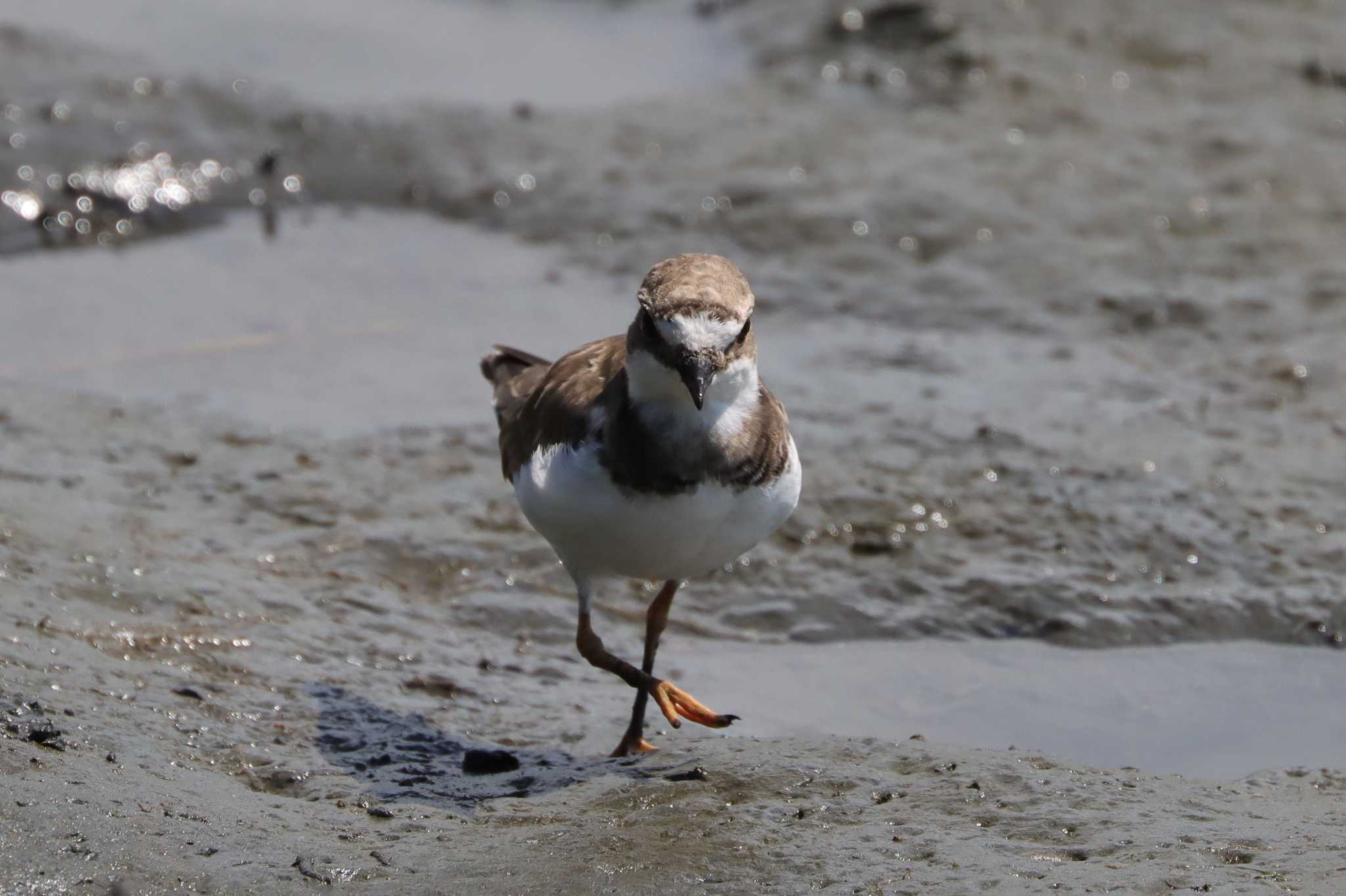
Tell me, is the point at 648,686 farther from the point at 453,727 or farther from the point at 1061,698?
the point at 1061,698

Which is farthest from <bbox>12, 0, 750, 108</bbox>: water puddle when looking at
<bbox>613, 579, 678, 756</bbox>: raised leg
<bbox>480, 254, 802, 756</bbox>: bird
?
<bbox>480, 254, 802, 756</bbox>: bird

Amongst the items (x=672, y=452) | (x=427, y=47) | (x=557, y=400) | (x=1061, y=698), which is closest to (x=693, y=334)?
(x=672, y=452)

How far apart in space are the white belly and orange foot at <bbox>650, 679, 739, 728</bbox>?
0.38m

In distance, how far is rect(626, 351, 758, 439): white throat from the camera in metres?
4.60

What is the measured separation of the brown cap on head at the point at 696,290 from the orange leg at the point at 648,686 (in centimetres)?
119

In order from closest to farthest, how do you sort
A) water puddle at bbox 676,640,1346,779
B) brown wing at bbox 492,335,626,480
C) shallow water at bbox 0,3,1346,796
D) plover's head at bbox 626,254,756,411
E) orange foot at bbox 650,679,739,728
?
1. plover's head at bbox 626,254,756,411
2. brown wing at bbox 492,335,626,480
3. orange foot at bbox 650,679,739,728
4. water puddle at bbox 676,640,1346,779
5. shallow water at bbox 0,3,1346,796

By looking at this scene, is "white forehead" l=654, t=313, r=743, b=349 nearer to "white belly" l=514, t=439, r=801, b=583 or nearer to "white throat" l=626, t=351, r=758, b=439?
"white throat" l=626, t=351, r=758, b=439

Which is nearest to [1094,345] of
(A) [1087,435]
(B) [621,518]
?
(A) [1087,435]

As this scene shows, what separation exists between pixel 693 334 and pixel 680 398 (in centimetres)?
28

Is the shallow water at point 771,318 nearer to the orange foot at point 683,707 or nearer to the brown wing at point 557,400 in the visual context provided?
the orange foot at point 683,707

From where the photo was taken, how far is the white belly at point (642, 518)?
4641 millimetres

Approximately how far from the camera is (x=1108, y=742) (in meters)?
5.51

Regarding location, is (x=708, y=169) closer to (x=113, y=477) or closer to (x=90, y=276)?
(x=90, y=276)

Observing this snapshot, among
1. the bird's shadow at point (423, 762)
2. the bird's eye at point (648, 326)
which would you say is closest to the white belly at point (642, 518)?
the bird's eye at point (648, 326)
